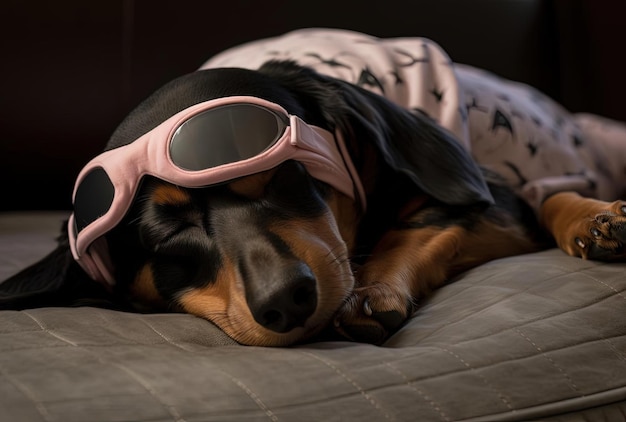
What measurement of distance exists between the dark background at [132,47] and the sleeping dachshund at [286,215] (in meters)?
1.26

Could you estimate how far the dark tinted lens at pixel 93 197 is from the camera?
1.33m

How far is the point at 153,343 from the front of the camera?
112 centimetres

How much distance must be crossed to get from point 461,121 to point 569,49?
62.2 inches

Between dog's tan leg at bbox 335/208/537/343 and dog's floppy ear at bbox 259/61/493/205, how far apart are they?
7 centimetres

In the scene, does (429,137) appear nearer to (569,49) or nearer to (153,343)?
(153,343)

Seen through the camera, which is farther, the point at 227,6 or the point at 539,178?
the point at 227,6

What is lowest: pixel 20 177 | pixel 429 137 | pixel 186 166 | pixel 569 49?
pixel 20 177

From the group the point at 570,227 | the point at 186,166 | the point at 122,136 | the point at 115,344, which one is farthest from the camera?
the point at 570,227

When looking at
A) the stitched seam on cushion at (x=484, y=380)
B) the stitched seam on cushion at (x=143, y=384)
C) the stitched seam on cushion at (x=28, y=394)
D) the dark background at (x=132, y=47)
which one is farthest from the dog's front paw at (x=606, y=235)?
the dark background at (x=132, y=47)

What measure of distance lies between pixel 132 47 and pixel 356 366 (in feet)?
7.23

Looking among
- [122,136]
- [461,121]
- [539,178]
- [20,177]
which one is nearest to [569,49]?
[539,178]

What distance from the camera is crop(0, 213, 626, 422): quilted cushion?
884 millimetres

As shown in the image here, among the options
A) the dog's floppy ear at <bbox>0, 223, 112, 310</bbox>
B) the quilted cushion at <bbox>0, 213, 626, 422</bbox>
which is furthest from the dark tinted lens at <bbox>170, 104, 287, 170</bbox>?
the dog's floppy ear at <bbox>0, 223, 112, 310</bbox>

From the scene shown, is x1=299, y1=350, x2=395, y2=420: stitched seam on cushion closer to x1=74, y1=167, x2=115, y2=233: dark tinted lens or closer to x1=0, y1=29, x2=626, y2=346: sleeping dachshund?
x1=0, y1=29, x2=626, y2=346: sleeping dachshund
